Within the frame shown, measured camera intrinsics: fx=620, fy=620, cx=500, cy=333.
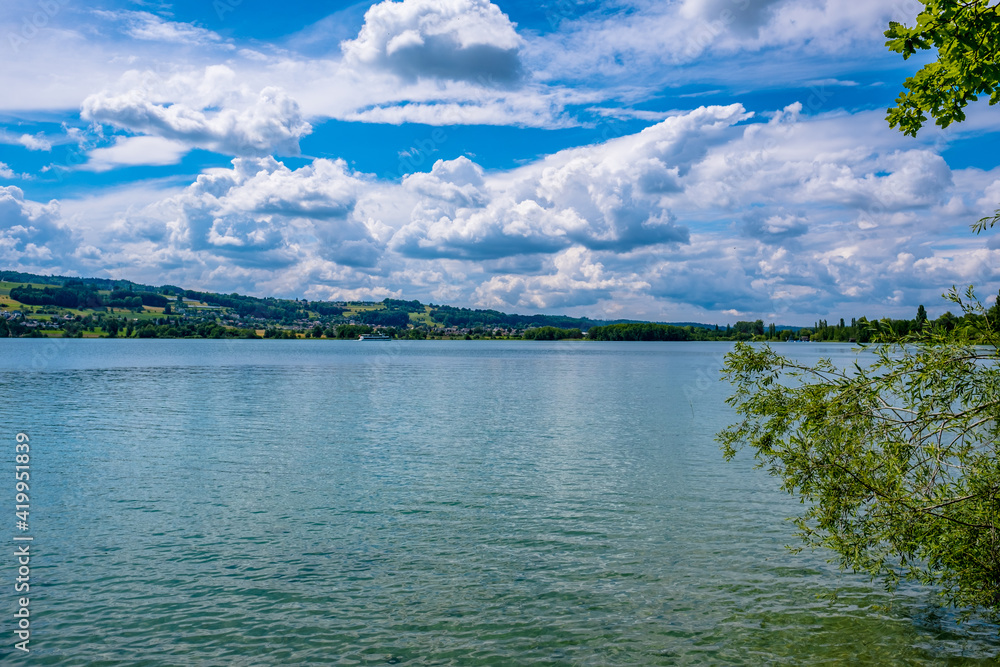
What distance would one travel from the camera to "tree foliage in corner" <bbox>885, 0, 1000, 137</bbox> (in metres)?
9.16

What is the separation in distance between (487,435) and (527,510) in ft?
52.4

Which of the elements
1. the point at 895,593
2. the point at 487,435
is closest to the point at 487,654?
the point at 895,593

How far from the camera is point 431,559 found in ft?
58.0

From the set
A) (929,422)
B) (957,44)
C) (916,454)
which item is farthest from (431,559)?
(957,44)

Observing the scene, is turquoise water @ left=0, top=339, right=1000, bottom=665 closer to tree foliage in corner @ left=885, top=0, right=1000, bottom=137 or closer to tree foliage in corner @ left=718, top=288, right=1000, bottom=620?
tree foliage in corner @ left=718, top=288, right=1000, bottom=620

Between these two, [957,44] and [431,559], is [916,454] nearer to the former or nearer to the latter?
[957,44]

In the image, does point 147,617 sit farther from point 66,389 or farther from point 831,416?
point 66,389

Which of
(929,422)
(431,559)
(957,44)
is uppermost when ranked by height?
(957,44)

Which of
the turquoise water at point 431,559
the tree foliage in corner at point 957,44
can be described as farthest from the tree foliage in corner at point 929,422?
the turquoise water at point 431,559

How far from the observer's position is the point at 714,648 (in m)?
12.9

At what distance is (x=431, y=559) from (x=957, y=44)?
53.3 feet

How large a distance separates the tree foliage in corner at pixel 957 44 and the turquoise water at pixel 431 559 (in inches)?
426

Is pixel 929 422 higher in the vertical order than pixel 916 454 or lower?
higher

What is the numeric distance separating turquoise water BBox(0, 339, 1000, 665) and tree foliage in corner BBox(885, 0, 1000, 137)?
1082 centimetres
